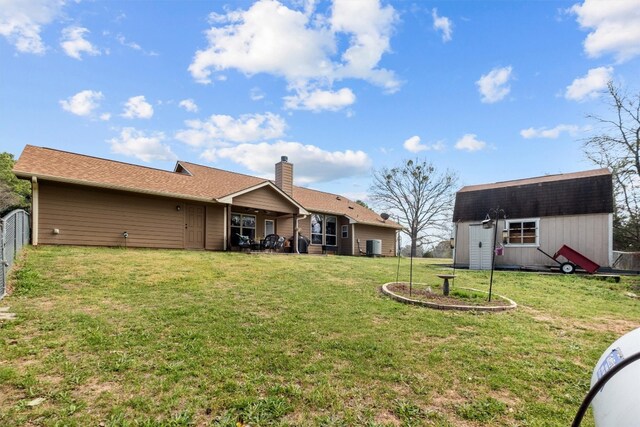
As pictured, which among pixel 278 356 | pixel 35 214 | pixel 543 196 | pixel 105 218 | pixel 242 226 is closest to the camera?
pixel 278 356

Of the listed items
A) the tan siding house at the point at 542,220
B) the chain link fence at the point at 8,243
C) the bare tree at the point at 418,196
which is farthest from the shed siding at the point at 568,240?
the chain link fence at the point at 8,243

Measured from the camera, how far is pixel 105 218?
12.1m

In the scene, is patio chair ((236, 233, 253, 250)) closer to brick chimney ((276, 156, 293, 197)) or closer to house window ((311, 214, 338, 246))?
brick chimney ((276, 156, 293, 197))

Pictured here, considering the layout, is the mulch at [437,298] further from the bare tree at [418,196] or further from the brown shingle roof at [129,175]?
the bare tree at [418,196]

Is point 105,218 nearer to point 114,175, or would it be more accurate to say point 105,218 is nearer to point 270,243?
point 114,175


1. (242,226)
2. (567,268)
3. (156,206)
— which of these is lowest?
(567,268)

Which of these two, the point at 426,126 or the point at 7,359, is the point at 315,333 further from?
the point at 426,126

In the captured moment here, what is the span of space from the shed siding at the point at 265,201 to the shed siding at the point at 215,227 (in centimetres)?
97

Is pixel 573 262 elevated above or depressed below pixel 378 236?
below

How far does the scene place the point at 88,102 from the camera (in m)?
14.0

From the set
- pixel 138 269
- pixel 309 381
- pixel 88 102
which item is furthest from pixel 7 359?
pixel 88 102

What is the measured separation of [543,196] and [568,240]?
2.31 meters

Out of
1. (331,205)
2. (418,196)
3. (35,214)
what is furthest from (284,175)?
(418,196)

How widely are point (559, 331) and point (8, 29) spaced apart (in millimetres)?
15633
